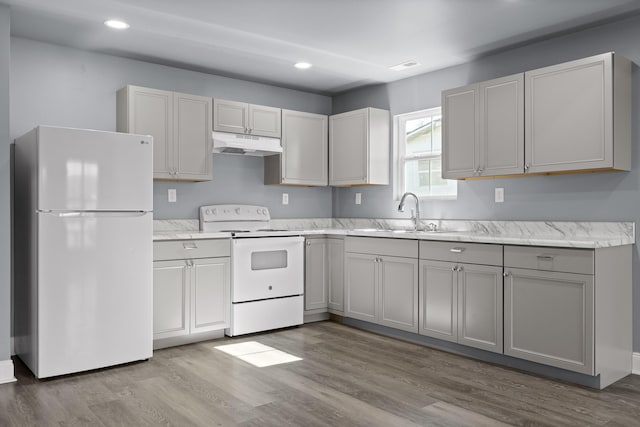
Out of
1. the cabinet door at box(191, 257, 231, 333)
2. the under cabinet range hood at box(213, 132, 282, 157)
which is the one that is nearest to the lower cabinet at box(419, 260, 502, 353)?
the cabinet door at box(191, 257, 231, 333)

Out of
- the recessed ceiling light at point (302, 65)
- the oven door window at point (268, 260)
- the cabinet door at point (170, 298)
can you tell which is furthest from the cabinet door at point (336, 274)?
the recessed ceiling light at point (302, 65)

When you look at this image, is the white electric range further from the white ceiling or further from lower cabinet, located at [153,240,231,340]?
the white ceiling

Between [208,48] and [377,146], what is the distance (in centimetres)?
185

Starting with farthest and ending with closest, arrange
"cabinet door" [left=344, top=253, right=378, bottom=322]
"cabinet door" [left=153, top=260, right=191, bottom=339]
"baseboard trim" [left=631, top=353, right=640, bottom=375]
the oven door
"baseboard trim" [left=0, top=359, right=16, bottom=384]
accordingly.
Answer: "cabinet door" [left=344, top=253, right=378, bottom=322]
the oven door
"cabinet door" [left=153, top=260, right=191, bottom=339]
"baseboard trim" [left=631, top=353, right=640, bottom=375]
"baseboard trim" [left=0, top=359, right=16, bottom=384]

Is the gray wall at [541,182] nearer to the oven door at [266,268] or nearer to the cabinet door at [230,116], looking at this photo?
the oven door at [266,268]

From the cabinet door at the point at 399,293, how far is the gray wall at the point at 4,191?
2.71 m

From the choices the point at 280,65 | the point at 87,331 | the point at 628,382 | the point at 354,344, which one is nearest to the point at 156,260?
the point at 87,331

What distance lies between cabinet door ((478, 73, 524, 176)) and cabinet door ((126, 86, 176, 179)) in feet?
8.19

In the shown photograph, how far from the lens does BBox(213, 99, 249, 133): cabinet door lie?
4.52 m

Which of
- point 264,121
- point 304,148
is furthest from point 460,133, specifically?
point 264,121

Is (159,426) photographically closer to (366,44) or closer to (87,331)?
(87,331)

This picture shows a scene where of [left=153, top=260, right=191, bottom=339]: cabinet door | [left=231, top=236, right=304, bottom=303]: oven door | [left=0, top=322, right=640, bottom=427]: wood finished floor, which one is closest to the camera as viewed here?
[left=0, top=322, right=640, bottom=427]: wood finished floor

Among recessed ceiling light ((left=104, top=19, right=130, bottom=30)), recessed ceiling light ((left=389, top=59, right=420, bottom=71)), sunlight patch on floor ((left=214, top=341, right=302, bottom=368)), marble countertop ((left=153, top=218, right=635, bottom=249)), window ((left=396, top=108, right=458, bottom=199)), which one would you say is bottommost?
sunlight patch on floor ((left=214, top=341, right=302, bottom=368))

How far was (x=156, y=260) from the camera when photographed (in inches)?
151
